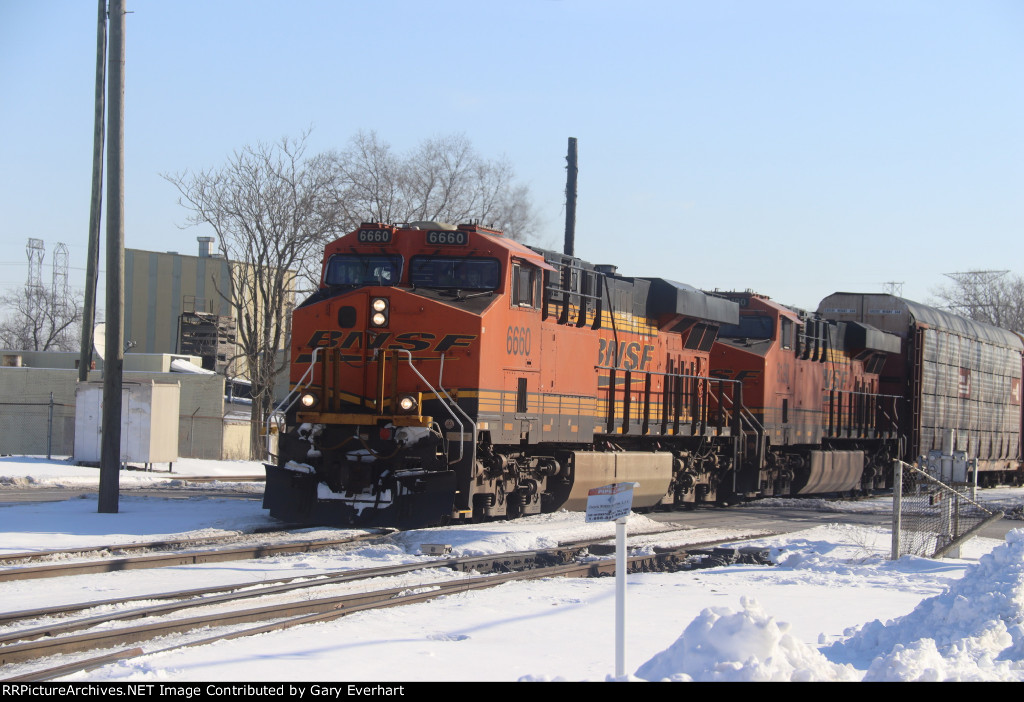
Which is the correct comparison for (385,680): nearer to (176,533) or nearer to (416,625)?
(416,625)

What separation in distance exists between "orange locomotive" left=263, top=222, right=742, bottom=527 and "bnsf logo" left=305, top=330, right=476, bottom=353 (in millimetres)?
16

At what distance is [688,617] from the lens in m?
8.48

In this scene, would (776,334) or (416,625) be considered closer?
(416,625)

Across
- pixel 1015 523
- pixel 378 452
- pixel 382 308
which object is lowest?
pixel 1015 523

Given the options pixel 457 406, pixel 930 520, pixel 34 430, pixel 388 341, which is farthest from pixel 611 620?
pixel 34 430

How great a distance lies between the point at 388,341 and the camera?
13.3m

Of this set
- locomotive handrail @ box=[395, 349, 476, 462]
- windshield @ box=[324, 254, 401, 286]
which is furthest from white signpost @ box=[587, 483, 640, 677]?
windshield @ box=[324, 254, 401, 286]

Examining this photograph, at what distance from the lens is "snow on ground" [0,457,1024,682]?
18.7 feet

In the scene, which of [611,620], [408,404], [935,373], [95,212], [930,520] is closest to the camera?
[611,620]

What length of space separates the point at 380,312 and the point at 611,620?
6.35 meters

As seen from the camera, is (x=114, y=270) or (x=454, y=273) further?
(x=114, y=270)

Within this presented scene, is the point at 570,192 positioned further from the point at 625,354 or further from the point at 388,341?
the point at 388,341
